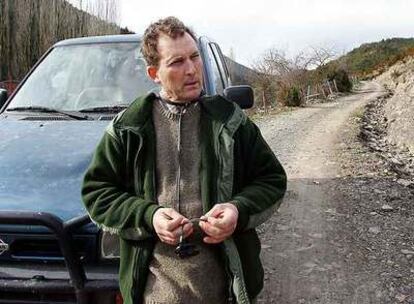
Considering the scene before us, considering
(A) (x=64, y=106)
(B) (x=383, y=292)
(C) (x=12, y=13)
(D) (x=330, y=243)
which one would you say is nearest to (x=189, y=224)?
(A) (x=64, y=106)

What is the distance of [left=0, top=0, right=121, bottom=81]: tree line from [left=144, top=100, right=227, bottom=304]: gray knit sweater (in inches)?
473

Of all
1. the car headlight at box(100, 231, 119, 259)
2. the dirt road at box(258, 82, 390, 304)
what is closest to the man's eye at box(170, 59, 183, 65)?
the car headlight at box(100, 231, 119, 259)

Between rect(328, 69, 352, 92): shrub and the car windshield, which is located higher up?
the car windshield

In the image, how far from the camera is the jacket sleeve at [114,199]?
1931mm

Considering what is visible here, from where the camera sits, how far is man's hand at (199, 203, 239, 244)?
1.84 m

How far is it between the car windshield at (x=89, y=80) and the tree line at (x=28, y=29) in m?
9.41

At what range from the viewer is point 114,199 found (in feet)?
6.56

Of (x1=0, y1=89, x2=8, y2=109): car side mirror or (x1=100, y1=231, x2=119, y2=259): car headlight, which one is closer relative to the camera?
(x1=100, y1=231, x2=119, y2=259): car headlight

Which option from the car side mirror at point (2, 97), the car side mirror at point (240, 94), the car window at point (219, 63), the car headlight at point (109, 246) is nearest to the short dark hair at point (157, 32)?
the car headlight at point (109, 246)

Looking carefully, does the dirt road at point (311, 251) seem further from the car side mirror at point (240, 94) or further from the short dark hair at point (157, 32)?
the short dark hair at point (157, 32)

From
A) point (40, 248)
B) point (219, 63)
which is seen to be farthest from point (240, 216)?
point (219, 63)

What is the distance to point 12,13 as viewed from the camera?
13.0 m

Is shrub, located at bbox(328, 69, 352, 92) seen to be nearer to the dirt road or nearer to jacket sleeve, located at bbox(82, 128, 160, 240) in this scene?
the dirt road

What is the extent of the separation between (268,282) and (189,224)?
2.54 meters
